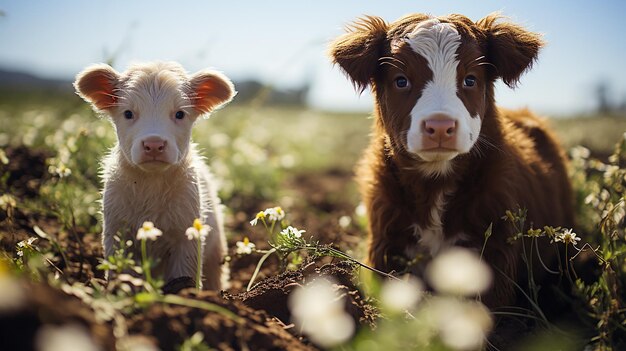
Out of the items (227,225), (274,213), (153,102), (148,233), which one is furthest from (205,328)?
(227,225)

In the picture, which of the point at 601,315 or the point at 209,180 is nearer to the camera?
the point at 601,315

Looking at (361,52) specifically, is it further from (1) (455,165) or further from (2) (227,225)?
(2) (227,225)

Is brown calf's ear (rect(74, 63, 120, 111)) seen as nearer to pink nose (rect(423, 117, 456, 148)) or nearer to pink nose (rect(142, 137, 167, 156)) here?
pink nose (rect(142, 137, 167, 156))

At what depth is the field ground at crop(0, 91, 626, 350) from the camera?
2.30 m

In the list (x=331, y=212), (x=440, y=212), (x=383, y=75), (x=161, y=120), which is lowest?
(x=331, y=212)

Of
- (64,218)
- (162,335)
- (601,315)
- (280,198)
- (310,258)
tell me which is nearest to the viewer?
(162,335)

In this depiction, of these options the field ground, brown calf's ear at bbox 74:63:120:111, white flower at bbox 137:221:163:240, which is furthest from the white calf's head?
white flower at bbox 137:221:163:240

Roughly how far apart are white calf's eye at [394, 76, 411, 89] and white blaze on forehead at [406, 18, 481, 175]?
16 cm

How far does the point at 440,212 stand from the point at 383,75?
1.06 meters

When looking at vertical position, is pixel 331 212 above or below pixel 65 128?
below

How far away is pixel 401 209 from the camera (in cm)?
426

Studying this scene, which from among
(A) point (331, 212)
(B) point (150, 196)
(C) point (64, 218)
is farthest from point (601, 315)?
(A) point (331, 212)

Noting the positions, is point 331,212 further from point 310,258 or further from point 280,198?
point 310,258

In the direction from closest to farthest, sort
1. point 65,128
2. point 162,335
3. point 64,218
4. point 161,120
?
point 162,335
point 161,120
point 64,218
point 65,128
